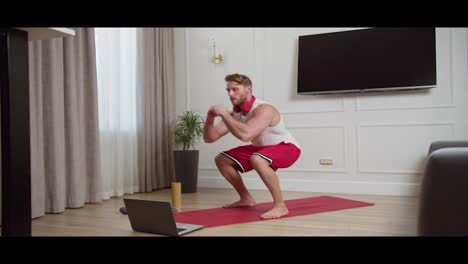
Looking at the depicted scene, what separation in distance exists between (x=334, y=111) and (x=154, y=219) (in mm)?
2433

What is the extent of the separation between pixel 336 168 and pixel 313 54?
1.12m

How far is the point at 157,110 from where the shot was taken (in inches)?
170

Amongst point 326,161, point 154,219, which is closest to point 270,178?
point 154,219

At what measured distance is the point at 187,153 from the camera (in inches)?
160

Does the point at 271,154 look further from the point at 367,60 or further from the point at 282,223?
the point at 367,60

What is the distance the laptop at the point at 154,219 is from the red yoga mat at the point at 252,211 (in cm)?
28

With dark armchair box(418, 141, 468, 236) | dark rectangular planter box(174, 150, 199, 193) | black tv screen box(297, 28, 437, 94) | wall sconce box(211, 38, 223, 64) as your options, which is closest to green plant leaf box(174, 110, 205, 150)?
dark rectangular planter box(174, 150, 199, 193)

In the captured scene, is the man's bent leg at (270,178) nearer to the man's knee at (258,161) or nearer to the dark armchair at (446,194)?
the man's knee at (258,161)

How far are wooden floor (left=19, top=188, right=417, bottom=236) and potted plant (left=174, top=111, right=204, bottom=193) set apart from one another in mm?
650

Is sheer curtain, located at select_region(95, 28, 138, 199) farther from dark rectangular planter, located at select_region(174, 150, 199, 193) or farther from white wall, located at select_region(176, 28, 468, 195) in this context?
white wall, located at select_region(176, 28, 468, 195)

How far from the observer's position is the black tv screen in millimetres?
3555

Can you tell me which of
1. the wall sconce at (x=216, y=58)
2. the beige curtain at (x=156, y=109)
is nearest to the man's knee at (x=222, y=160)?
the beige curtain at (x=156, y=109)
